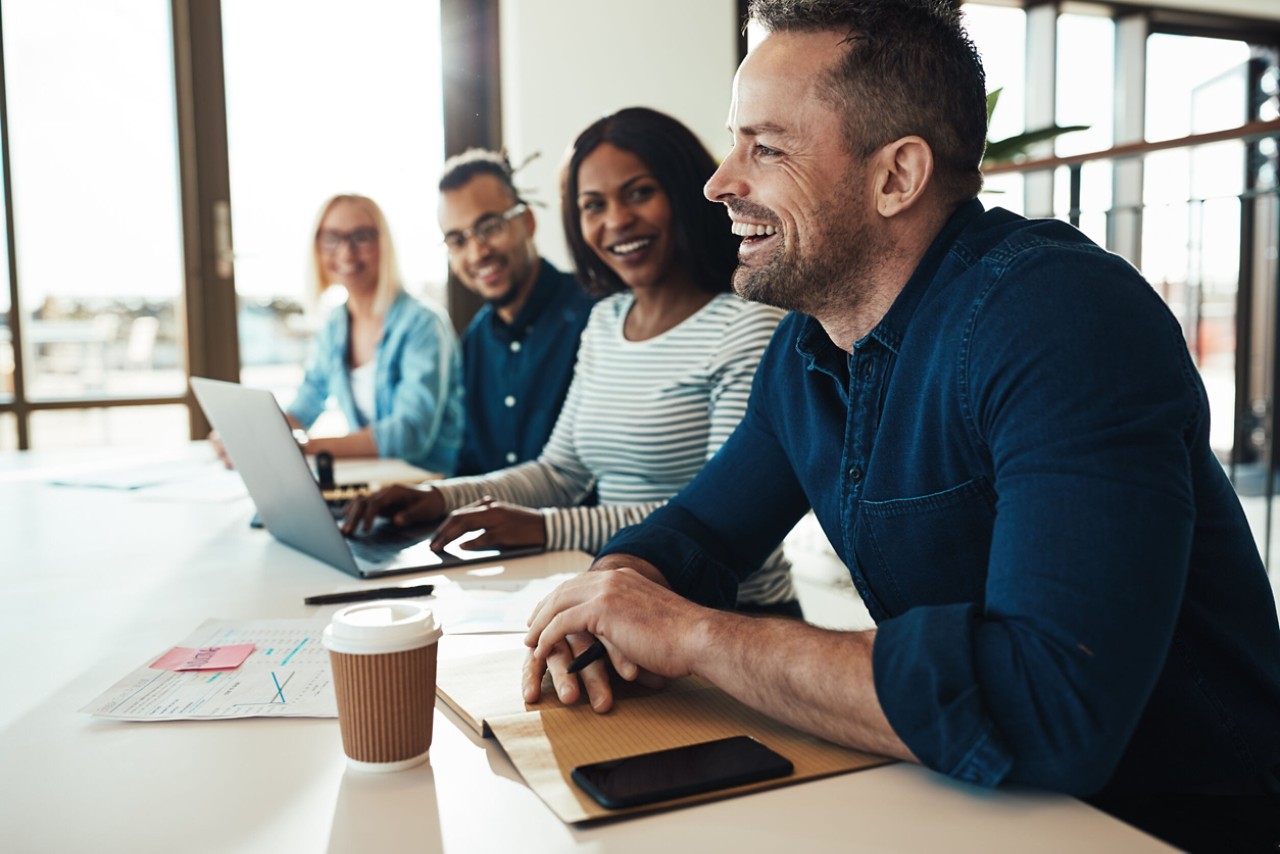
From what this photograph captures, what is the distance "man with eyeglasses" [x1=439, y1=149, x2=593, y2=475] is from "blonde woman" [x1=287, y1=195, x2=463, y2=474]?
13cm

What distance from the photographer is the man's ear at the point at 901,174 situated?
98 cm

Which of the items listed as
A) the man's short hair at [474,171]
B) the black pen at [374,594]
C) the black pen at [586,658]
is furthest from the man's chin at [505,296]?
the black pen at [586,658]

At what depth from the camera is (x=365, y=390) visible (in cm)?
310

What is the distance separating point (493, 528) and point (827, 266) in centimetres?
64

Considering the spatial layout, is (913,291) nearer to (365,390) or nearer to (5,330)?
(365,390)

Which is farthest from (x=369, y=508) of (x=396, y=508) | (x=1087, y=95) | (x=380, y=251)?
(x=1087, y=95)

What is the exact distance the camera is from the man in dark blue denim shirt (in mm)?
688

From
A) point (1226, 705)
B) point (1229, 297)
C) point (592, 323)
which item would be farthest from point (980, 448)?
point (1229, 297)

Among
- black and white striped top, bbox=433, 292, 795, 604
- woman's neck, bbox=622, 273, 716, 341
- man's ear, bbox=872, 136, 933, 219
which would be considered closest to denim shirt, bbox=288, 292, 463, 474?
black and white striped top, bbox=433, 292, 795, 604

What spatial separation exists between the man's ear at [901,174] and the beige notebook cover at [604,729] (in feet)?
1.54

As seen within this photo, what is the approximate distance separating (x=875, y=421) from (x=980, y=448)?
0.13m

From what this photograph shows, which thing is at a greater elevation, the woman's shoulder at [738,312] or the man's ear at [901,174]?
the man's ear at [901,174]

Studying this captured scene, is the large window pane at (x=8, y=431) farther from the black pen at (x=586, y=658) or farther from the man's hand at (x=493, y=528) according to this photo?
the black pen at (x=586, y=658)

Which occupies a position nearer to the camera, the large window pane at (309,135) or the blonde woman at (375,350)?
the blonde woman at (375,350)
